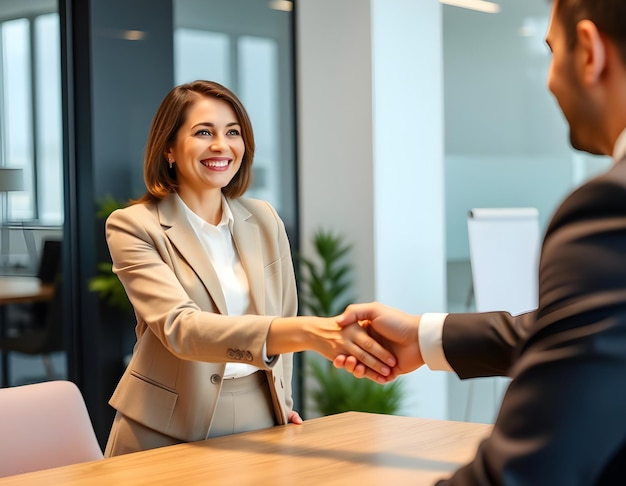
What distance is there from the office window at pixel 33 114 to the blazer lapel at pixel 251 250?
1927 mm

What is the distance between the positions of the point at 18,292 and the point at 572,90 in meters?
3.88

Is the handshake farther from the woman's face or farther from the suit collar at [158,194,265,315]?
the woman's face

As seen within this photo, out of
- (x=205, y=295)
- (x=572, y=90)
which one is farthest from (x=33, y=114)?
(x=572, y=90)

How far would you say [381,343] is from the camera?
252 centimetres

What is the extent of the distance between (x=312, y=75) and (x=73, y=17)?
61.5 inches

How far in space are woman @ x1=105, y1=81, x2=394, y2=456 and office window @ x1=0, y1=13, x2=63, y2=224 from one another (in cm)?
176

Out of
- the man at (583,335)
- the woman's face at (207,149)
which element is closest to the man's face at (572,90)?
the man at (583,335)

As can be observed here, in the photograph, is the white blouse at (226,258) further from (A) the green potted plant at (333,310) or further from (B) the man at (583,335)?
(A) the green potted plant at (333,310)

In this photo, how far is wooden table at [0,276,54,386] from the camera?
14.5 feet

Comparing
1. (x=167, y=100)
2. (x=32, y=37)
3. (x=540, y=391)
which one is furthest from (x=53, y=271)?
(x=540, y=391)

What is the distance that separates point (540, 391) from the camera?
0.86m

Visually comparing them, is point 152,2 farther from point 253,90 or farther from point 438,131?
point 438,131

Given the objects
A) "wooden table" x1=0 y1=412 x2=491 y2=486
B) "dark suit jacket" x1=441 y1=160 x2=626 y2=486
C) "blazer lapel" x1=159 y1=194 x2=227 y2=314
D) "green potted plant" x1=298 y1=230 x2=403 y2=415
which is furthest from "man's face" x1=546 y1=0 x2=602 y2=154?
"green potted plant" x1=298 y1=230 x2=403 y2=415

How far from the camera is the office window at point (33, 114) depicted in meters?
4.41
